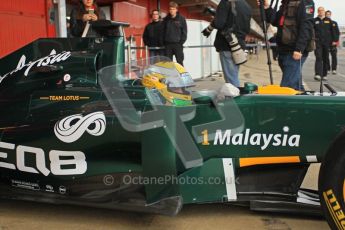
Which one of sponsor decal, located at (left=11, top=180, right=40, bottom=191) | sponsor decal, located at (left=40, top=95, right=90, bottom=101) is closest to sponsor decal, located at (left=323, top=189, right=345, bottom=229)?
sponsor decal, located at (left=40, top=95, right=90, bottom=101)

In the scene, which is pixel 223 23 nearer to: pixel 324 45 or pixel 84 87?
pixel 84 87

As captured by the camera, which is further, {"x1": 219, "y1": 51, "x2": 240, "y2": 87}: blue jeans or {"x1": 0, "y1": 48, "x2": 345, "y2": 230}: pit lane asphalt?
{"x1": 219, "y1": 51, "x2": 240, "y2": 87}: blue jeans

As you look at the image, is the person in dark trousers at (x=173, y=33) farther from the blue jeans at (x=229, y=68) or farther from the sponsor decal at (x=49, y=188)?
the sponsor decal at (x=49, y=188)

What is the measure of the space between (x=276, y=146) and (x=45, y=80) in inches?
64.5

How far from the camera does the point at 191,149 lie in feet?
9.75

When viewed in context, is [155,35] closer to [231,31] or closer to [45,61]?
[231,31]

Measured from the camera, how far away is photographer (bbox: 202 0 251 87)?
5.32 metres

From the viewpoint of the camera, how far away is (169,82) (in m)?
3.44

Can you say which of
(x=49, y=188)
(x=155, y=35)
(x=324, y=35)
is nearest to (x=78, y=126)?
(x=49, y=188)

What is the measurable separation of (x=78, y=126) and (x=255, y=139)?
44.7 inches

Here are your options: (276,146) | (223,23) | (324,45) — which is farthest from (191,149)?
(324,45)

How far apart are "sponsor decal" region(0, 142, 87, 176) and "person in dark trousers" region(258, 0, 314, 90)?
314 centimetres

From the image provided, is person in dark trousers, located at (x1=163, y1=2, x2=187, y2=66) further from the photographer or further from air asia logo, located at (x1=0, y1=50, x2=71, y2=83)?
air asia logo, located at (x1=0, y1=50, x2=71, y2=83)

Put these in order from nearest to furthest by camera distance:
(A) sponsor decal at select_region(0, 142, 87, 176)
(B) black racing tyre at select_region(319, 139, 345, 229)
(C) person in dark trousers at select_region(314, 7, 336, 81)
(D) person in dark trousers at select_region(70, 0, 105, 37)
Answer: (B) black racing tyre at select_region(319, 139, 345, 229), (A) sponsor decal at select_region(0, 142, 87, 176), (D) person in dark trousers at select_region(70, 0, 105, 37), (C) person in dark trousers at select_region(314, 7, 336, 81)
